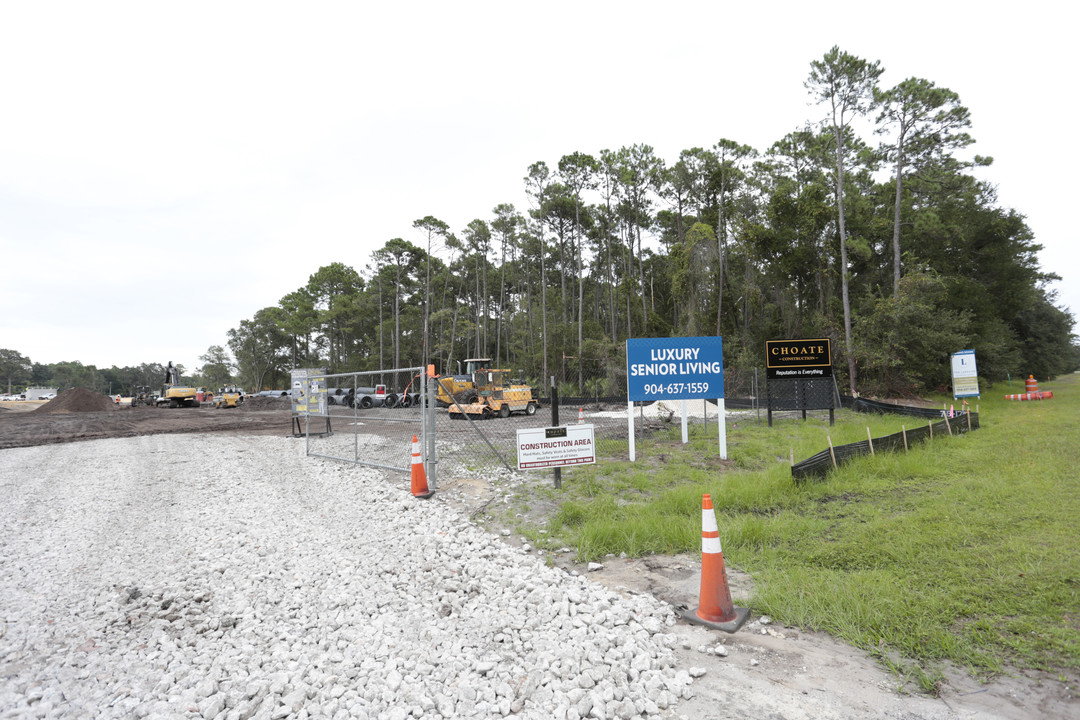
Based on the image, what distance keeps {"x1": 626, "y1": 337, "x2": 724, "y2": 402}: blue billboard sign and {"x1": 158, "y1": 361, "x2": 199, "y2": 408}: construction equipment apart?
40150mm

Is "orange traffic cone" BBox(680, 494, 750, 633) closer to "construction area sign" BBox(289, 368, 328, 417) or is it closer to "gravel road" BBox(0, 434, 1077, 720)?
"gravel road" BBox(0, 434, 1077, 720)

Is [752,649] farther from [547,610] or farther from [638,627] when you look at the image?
[547,610]

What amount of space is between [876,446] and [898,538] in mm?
4608

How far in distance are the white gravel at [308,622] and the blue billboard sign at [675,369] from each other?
5109 millimetres

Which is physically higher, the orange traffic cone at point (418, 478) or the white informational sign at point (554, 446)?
the white informational sign at point (554, 446)

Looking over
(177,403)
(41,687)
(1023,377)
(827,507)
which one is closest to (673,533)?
(827,507)

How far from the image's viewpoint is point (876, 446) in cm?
860

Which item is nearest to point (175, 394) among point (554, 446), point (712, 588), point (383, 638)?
point (554, 446)

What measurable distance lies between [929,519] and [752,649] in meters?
3.51

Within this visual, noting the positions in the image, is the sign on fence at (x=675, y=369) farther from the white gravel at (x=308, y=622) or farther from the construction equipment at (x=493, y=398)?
the construction equipment at (x=493, y=398)

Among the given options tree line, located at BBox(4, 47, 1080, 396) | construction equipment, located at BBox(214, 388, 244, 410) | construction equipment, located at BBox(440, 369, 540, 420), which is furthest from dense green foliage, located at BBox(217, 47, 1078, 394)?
construction equipment, located at BBox(214, 388, 244, 410)

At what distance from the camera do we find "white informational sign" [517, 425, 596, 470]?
6.84 metres

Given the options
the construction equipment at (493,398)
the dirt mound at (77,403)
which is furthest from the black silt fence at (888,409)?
the dirt mound at (77,403)

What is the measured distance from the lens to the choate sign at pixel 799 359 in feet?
51.5
